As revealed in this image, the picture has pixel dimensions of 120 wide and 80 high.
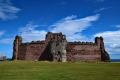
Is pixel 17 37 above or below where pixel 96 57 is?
above

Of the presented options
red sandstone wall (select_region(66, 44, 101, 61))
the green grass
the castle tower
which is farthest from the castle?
the green grass

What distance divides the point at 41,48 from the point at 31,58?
13.9ft

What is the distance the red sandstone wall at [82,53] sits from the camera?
54.6 m

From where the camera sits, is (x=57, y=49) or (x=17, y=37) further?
(x=17, y=37)

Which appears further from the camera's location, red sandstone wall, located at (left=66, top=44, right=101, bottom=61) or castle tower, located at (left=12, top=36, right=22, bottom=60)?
castle tower, located at (left=12, top=36, right=22, bottom=60)

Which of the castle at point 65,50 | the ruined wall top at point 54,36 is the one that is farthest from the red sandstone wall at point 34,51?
the ruined wall top at point 54,36

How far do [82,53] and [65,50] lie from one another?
5.29 metres

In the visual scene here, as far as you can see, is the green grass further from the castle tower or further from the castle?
the castle tower

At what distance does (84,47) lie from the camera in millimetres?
55219

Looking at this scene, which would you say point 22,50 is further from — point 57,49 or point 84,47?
point 84,47

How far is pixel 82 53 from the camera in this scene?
54938 mm

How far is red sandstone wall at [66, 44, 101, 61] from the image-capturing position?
54625 millimetres

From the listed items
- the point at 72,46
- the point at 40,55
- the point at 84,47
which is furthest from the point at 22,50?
the point at 84,47

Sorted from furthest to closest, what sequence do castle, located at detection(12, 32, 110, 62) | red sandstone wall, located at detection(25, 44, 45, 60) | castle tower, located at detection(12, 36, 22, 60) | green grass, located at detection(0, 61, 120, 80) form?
castle tower, located at detection(12, 36, 22, 60)
red sandstone wall, located at detection(25, 44, 45, 60)
castle, located at detection(12, 32, 110, 62)
green grass, located at detection(0, 61, 120, 80)
